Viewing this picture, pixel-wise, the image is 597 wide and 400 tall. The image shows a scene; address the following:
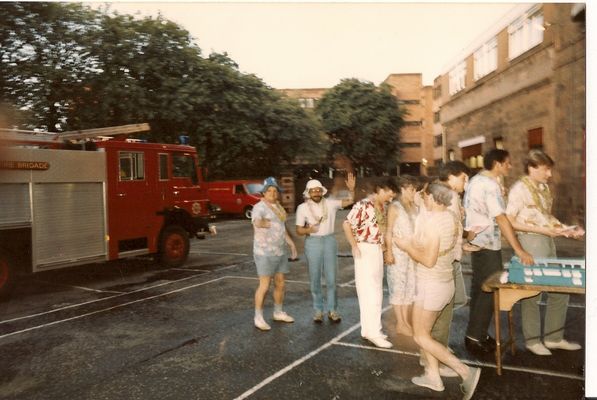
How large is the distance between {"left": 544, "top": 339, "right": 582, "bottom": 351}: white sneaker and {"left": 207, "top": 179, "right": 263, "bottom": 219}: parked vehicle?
17.8 metres

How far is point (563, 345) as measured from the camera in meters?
4.83

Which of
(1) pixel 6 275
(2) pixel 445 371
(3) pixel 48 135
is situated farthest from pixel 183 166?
(2) pixel 445 371

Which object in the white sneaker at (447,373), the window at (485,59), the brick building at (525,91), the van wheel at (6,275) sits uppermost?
the window at (485,59)

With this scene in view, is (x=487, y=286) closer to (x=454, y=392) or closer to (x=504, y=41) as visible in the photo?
(x=454, y=392)

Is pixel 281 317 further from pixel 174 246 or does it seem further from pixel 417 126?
pixel 417 126

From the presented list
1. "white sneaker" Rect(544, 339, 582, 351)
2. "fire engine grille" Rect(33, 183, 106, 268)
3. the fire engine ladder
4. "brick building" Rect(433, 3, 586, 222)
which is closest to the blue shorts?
"white sneaker" Rect(544, 339, 582, 351)

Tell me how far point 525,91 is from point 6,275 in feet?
50.7

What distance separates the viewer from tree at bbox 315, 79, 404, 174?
32.2 m

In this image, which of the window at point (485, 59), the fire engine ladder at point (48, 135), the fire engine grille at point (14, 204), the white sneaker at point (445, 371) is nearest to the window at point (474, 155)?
the window at point (485, 59)

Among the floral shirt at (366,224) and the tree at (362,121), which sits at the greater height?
the tree at (362,121)

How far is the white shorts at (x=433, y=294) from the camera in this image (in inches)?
149

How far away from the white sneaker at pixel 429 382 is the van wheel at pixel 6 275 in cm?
684

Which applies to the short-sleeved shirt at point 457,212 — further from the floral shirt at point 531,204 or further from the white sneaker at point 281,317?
the white sneaker at point 281,317
